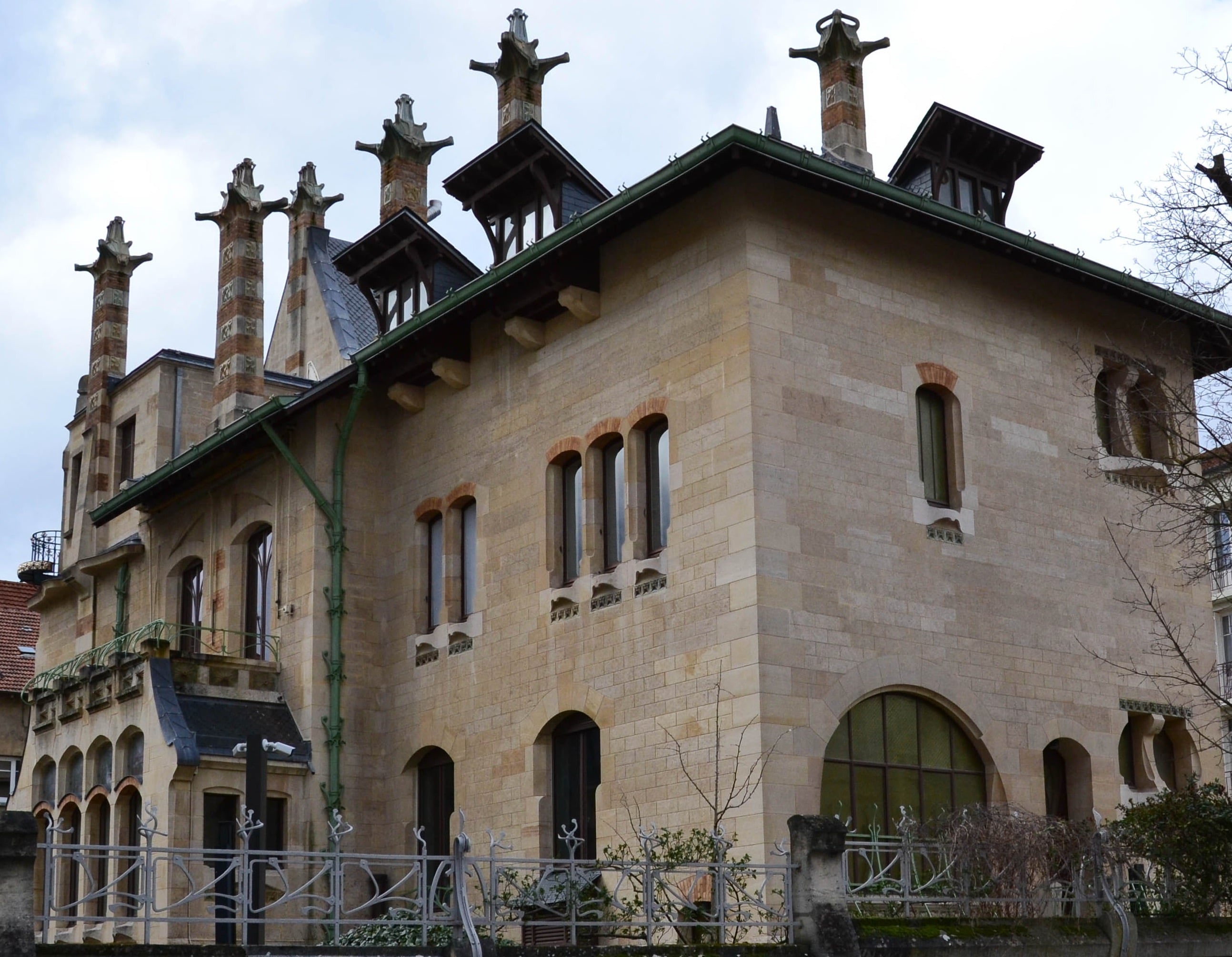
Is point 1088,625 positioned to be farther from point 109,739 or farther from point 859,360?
point 109,739

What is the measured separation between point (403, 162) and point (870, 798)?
16.2m

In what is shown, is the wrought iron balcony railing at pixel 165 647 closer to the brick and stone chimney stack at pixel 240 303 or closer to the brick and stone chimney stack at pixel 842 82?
the brick and stone chimney stack at pixel 240 303

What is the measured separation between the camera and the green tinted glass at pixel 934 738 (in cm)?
2055

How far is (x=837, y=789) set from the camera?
775 inches

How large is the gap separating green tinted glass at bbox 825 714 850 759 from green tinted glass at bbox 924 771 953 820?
1326 millimetres

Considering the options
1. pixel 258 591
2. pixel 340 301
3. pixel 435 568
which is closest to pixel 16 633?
pixel 340 301

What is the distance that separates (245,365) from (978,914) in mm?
17466

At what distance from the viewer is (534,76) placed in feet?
92.6

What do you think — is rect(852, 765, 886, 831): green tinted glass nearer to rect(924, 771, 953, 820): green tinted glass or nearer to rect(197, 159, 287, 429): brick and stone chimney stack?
rect(924, 771, 953, 820): green tinted glass

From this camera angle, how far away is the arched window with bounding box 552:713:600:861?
21.5m

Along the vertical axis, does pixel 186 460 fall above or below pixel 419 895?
above

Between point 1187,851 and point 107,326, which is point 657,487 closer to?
point 1187,851

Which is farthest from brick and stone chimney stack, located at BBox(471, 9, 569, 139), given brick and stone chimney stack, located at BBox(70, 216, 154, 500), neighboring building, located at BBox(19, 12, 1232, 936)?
brick and stone chimney stack, located at BBox(70, 216, 154, 500)

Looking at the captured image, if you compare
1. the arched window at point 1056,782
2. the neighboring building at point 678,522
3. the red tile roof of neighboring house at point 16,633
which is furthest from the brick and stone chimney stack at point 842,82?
the red tile roof of neighboring house at point 16,633
